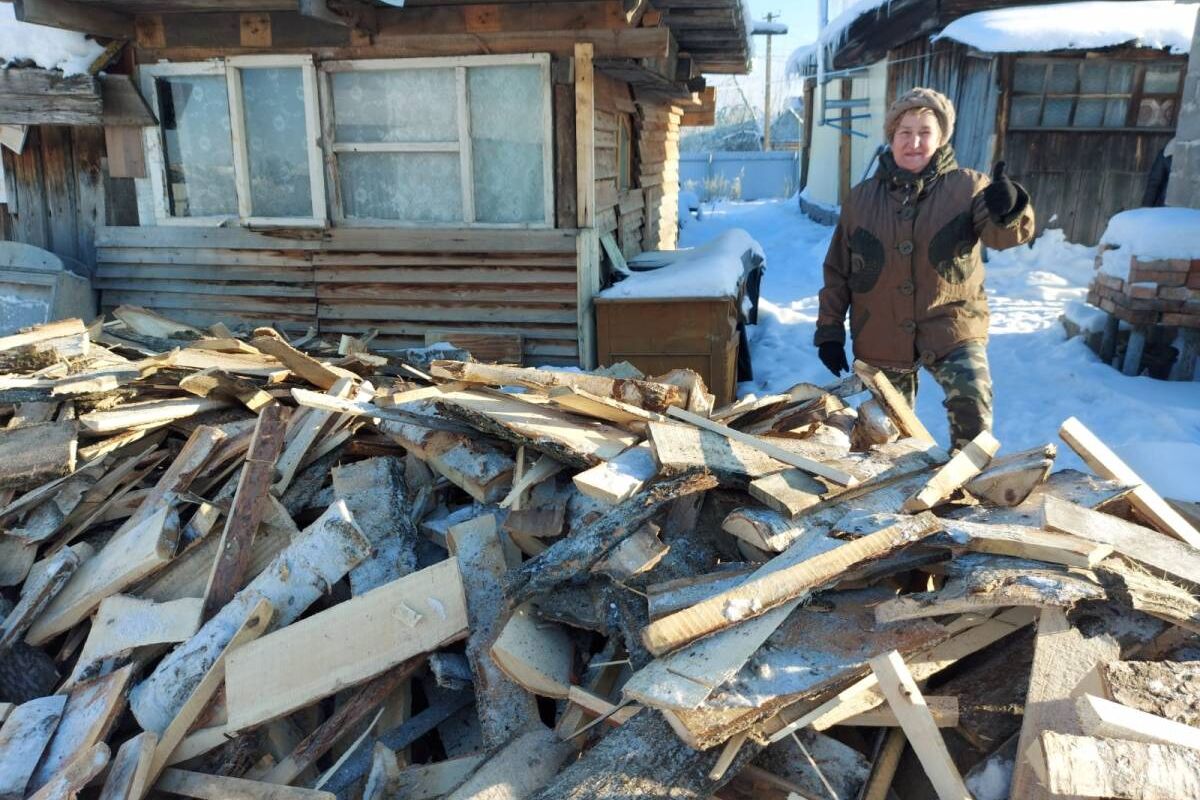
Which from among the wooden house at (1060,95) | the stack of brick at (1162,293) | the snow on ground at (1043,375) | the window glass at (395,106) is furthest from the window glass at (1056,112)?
the window glass at (395,106)

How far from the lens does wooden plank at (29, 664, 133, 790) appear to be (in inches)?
90.0

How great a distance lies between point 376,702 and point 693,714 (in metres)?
1.06

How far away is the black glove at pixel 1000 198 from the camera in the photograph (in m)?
3.67

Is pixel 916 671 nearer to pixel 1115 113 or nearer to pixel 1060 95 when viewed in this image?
pixel 1060 95

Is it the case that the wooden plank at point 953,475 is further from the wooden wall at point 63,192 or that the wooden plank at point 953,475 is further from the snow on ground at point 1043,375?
the wooden wall at point 63,192

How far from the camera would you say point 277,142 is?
6719 millimetres

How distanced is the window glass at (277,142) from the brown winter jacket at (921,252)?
4574mm

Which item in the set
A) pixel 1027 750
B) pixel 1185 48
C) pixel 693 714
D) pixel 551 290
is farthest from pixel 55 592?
pixel 1185 48

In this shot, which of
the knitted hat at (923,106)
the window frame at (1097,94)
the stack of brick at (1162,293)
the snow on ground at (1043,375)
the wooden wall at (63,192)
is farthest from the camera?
the window frame at (1097,94)

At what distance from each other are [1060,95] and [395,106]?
9.93 meters

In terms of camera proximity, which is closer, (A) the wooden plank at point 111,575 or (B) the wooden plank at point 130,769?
(B) the wooden plank at point 130,769

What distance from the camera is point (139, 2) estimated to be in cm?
604

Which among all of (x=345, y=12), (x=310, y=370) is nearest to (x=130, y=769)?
(x=310, y=370)

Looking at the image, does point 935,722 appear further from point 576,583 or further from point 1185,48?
point 1185,48
